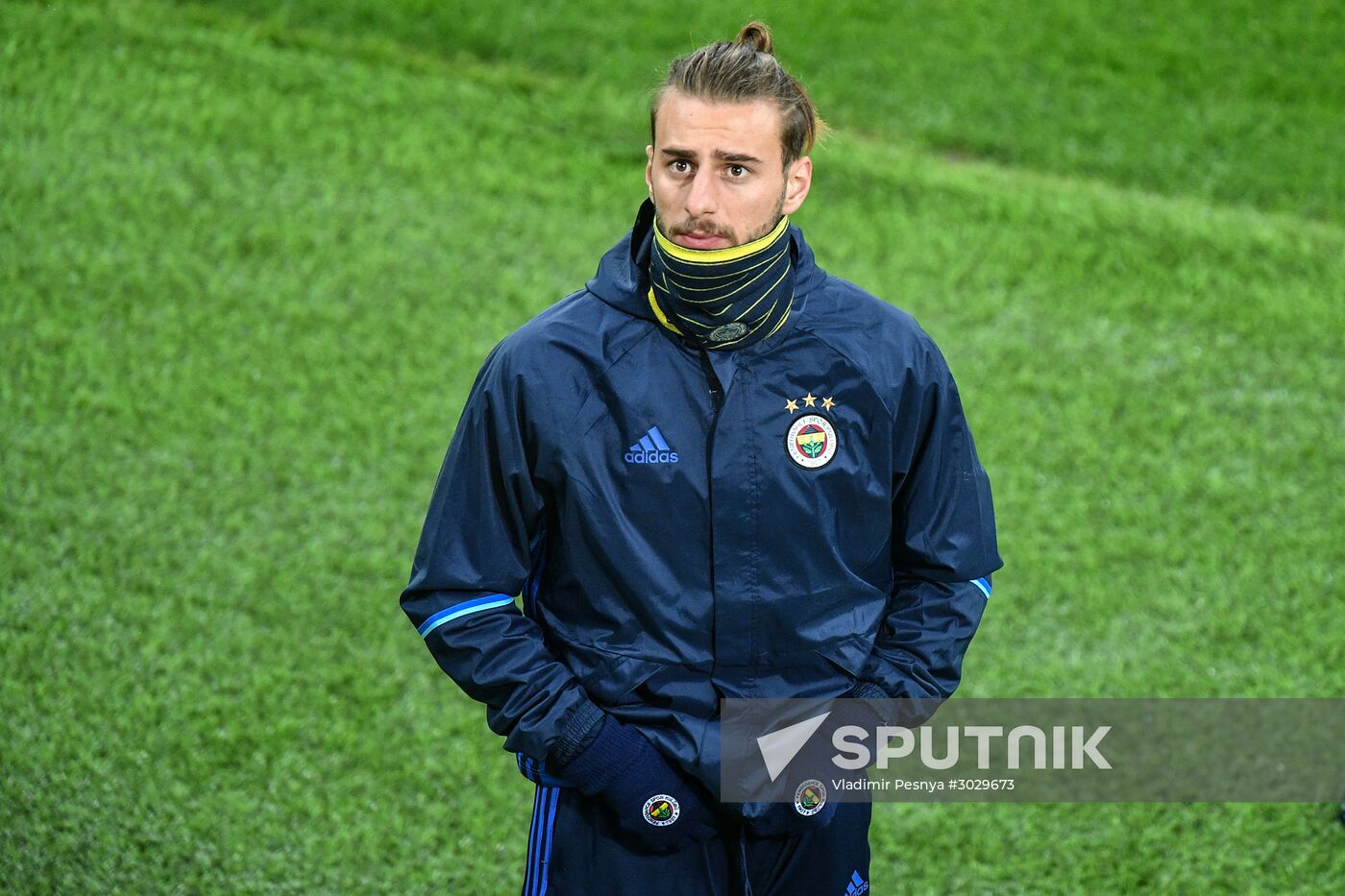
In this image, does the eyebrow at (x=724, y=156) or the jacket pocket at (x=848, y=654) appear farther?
the jacket pocket at (x=848, y=654)

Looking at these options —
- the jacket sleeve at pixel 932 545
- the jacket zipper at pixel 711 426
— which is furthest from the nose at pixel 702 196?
the jacket sleeve at pixel 932 545

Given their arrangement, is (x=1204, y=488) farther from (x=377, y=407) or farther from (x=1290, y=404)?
(x=377, y=407)

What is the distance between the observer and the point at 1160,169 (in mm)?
6543

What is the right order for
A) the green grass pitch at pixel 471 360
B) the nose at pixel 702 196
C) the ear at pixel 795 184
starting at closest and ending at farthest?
the nose at pixel 702 196 < the ear at pixel 795 184 < the green grass pitch at pixel 471 360

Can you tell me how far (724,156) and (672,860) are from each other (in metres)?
1.16

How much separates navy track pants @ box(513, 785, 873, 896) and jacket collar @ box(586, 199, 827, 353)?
815mm

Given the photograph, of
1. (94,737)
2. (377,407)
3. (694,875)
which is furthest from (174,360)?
(694,875)

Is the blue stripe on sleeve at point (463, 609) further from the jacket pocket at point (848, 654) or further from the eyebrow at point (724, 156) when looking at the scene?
the eyebrow at point (724, 156)

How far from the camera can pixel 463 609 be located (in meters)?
2.33

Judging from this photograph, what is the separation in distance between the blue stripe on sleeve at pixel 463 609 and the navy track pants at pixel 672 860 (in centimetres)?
34

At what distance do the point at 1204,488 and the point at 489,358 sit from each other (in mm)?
3486

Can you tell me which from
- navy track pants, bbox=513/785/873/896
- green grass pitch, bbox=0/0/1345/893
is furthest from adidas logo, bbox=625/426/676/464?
green grass pitch, bbox=0/0/1345/893

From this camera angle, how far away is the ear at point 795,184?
2377 millimetres

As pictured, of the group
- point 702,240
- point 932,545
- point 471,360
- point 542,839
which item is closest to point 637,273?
point 702,240
